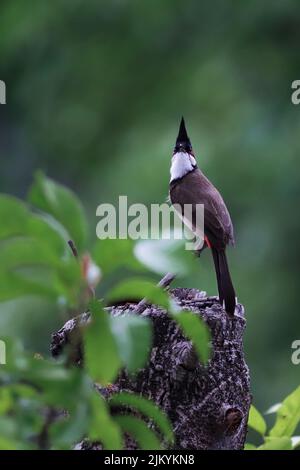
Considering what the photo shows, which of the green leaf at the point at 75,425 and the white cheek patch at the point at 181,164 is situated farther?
the white cheek patch at the point at 181,164

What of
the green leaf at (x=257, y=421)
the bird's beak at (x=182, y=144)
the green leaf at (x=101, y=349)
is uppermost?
the bird's beak at (x=182, y=144)

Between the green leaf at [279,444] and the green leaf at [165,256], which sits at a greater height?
the green leaf at [165,256]

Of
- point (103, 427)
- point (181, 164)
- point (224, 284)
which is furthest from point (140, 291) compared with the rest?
point (181, 164)

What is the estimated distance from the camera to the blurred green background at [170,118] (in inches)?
283

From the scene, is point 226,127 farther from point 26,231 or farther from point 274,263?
point 26,231

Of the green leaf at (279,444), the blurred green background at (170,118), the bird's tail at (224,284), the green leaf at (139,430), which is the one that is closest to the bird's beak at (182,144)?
the bird's tail at (224,284)

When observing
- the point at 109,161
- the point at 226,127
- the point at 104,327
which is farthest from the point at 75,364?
the point at 109,161

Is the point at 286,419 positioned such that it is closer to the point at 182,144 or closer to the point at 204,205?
the point at 204,205

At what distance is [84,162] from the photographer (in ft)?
31.4

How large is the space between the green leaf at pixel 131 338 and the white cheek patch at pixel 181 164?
2.94 m

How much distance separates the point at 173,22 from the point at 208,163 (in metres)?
3.42

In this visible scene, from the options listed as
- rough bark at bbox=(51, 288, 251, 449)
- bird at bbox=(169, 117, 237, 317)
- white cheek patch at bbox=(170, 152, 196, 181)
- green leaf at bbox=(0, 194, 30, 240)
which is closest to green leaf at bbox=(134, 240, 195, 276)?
green leaf at bbox=(0, 194, 30, 240)

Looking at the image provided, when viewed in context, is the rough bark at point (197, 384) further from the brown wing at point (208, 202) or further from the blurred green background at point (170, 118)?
the blurred green background at point (170, 118)

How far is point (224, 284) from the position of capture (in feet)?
9.59
